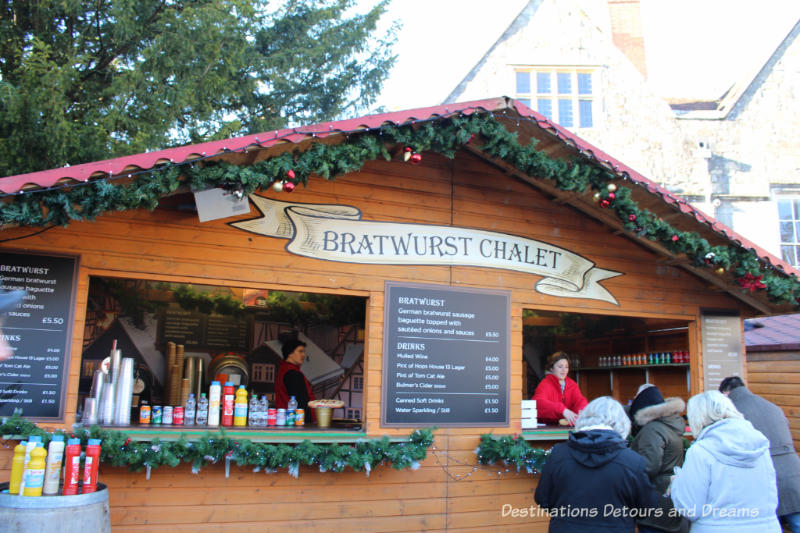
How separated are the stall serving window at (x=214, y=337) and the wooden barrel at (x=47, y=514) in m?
2.81

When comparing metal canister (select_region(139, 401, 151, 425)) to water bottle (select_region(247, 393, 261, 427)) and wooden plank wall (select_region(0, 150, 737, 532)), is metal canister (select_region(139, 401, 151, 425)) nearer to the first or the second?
wooden plank wall (select_region(0, 150, 737, 532))

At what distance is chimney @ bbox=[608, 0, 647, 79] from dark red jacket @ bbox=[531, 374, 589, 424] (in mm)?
15182

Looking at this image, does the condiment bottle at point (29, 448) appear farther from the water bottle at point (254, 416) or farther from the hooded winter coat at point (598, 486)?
the hooded winter coat at point (598, 486)

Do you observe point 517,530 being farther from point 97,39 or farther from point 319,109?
point 319,109

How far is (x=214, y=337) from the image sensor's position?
8.53 metres

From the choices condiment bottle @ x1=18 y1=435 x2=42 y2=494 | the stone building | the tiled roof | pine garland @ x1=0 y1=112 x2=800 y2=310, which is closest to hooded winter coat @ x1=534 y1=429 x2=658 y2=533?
pine garland @ x1=0 y1=112 x2=800 y2=310

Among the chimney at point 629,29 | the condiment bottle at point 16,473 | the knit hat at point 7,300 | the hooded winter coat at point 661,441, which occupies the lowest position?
the condiment bottle at point 16,473

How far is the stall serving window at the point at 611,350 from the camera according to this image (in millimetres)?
8750

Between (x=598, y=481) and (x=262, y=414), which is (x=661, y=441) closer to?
(x=598, y=481)

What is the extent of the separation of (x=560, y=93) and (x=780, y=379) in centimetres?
Result: 937

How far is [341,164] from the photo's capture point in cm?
525

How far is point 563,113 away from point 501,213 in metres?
11.2

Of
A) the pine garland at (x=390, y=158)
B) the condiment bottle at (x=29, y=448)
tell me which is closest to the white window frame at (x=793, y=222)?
the pine garland at (x=390, y=158)

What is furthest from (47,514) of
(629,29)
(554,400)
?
(629,29)
